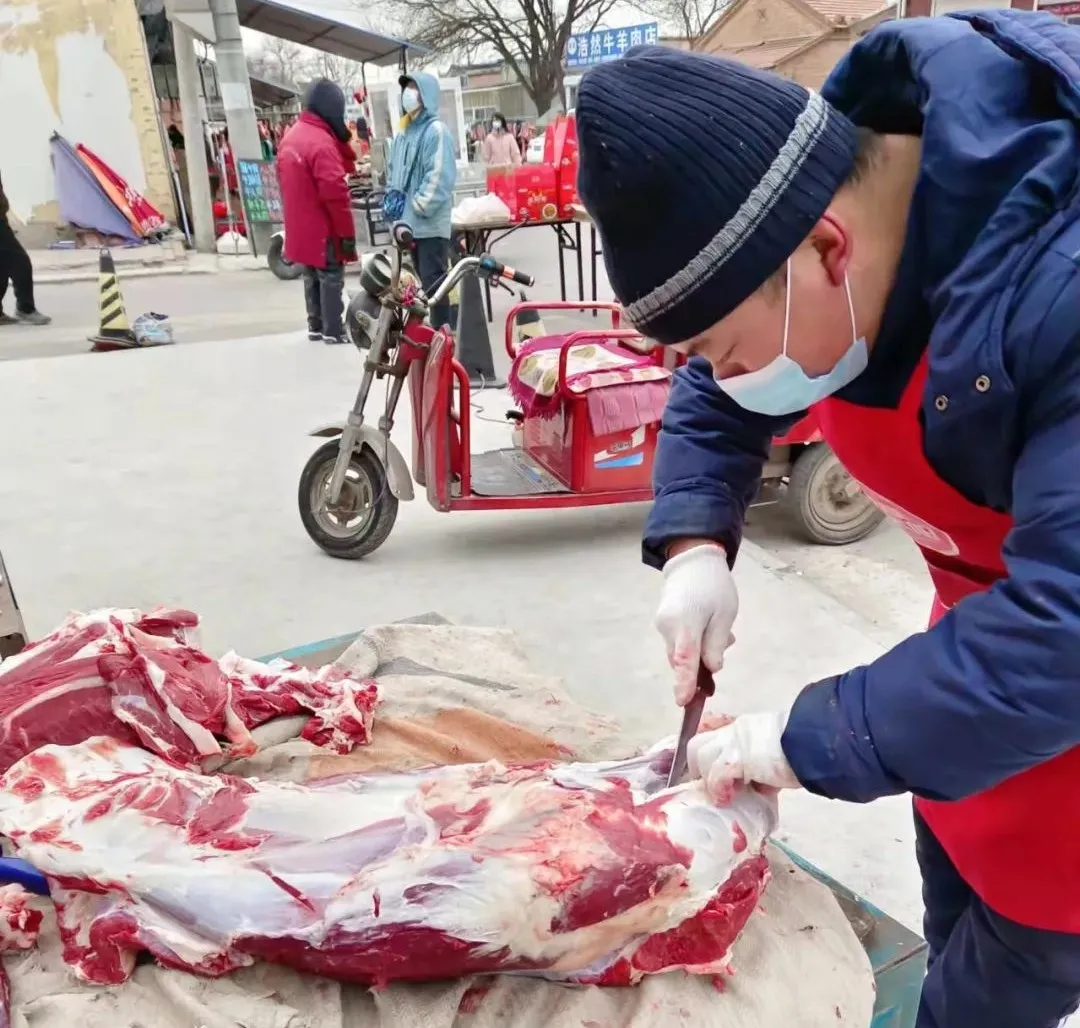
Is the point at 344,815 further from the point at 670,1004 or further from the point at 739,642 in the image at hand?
the point at 739,642

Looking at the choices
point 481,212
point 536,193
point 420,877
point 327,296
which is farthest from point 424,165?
point 420,877

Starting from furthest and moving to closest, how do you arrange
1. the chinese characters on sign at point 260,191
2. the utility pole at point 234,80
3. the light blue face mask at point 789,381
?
1. the chinese characters on sign at point 260,191
2. the utility pole at point 234,80
3. the light blue face mask at point 789,381

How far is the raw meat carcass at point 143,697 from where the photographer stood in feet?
7.22

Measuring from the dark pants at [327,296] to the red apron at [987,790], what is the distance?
7.15 metres

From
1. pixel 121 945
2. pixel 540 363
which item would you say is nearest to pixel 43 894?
pixel 121 945

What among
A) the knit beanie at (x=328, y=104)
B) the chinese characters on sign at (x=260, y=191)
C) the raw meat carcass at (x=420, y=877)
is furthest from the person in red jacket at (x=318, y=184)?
the raw meat carcass at (x=420, y=877)

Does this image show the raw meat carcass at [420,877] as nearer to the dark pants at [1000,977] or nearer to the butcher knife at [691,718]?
the butcher knife at [691,718]

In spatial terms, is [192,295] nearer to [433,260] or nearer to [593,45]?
[433,260]

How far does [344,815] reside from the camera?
6.37 feet

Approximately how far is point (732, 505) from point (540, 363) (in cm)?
257

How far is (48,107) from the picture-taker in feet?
46.8

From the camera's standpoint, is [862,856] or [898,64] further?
[862,856]

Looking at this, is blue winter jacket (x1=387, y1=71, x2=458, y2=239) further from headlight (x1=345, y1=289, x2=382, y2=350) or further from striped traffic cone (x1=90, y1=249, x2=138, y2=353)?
headlight (x1=345, y1=289, x2=382, y2=350)

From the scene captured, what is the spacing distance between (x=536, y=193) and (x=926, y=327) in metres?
8.01
